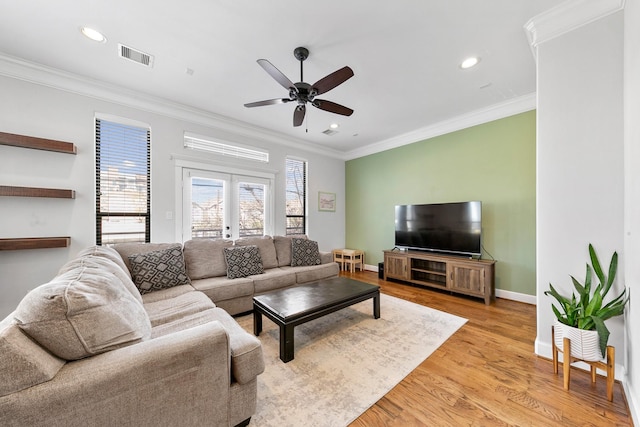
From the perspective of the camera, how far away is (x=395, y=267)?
15.0ft

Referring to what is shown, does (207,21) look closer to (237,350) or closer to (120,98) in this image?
(120,98)

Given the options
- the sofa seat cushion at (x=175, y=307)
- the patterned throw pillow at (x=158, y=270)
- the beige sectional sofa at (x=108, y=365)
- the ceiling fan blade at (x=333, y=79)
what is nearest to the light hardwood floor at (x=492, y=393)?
the beige sectional sofa at (x=108, y=365)

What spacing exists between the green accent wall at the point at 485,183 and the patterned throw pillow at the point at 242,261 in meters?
2.95

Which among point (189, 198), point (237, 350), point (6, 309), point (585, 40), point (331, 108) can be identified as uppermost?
point (585, 40)

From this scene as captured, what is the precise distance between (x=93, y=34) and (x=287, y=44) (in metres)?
1.80

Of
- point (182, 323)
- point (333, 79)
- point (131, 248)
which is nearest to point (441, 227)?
point (333, 79)

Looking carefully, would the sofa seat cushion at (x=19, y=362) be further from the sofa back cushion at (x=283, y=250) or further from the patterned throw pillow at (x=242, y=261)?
the sofa back cushion at (x=283, y=250)

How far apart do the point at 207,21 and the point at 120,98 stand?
6.67 feet

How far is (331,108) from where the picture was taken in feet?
8.55

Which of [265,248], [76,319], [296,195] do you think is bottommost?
[265,248]

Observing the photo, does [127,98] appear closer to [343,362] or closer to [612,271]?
[343,362]

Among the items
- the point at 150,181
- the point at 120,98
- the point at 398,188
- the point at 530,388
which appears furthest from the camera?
the point at 398,188

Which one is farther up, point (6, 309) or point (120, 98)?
point (120, 98)

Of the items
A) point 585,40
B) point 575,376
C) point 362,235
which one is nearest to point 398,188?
point 362,235
